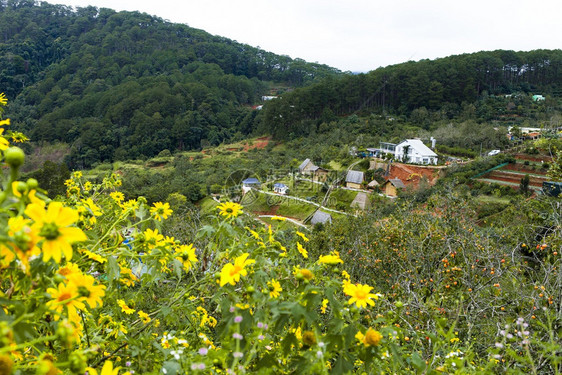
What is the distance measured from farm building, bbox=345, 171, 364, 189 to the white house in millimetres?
5119

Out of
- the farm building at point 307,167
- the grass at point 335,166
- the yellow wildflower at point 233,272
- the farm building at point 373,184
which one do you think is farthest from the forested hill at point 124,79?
the yellow wildflower at point 233,272

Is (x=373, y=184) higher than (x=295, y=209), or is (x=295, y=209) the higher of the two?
(x=373, y=184)

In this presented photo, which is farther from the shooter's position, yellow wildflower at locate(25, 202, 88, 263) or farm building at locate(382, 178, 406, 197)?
farm building at locate(382, 178, 406, 197)

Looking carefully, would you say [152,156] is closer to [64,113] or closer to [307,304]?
[64,113]

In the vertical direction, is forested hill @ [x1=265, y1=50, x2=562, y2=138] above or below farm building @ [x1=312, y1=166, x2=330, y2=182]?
above

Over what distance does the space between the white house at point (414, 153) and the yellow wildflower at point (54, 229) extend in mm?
29433

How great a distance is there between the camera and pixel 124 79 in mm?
74625

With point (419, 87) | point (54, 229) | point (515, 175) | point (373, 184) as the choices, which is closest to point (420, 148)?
point (373, 184)

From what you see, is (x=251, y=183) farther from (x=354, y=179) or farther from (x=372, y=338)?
(x=372, y=338)

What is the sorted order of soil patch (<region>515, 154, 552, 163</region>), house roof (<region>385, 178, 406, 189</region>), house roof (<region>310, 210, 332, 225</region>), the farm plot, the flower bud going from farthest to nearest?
soil patch (<region>515, 154, 552, 163</region>), house roof (<region>385, 178, 406, 189</region>), the farm plot, house roof (<region>310, 210, 332, 225</region>), the flower bud

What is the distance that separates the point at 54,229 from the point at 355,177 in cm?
2573

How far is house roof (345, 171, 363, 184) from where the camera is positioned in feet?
84.0

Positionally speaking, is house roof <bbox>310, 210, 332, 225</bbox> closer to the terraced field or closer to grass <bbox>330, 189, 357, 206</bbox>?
grass <bbox>330, 189, 357, 206</bbox>

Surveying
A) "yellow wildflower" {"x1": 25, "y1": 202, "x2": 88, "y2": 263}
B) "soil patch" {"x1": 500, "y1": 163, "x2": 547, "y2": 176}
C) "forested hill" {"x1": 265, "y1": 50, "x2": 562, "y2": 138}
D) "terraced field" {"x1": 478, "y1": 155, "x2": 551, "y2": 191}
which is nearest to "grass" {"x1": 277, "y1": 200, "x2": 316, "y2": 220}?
"terraced field" {"x1": 478, "y1": 155, "x2": 551, "y2": 191}
